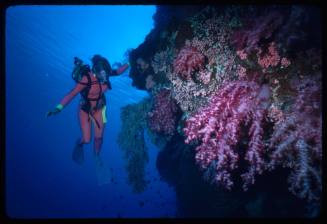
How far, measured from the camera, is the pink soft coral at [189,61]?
450 centimetres

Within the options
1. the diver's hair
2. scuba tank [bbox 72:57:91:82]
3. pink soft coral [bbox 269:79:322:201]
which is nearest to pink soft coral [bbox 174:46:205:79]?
pink soft coral [bbox 269:79:322:201]

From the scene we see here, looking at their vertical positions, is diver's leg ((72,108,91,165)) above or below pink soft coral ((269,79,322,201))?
above

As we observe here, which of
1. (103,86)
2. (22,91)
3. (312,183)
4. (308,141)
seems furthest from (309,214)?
(22,91)

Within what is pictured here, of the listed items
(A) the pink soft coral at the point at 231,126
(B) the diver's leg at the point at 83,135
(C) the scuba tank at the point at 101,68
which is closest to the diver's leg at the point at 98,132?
(B) the diver's leg at the point at 83,135

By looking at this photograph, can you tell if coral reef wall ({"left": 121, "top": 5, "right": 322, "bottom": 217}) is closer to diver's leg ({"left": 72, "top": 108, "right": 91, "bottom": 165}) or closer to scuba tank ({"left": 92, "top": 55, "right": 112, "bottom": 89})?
scuba tank ({"left": 92, "top": 55, "right": 112, "bottom": 89})

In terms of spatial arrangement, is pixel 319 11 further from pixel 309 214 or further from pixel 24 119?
pixel 24 119

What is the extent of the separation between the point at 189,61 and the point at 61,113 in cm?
7683

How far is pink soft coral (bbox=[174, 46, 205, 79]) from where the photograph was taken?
450 centimetres

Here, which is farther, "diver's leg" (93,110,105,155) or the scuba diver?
"diver's leg" (93,110,105,155)

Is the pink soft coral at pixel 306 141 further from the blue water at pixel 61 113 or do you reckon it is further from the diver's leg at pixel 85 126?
the diver's leg at pixel 85 126

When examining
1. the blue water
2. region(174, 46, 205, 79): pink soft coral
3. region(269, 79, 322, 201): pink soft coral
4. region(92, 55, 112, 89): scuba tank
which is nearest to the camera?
region(269, 79, 322, 201): pink soft coral

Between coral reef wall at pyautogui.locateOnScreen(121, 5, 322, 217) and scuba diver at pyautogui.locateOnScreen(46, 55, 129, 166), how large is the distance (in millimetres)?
3232

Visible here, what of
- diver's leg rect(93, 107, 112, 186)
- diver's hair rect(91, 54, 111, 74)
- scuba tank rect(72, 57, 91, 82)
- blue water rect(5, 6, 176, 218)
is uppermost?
blue water rect(5, 6, 176, 218)

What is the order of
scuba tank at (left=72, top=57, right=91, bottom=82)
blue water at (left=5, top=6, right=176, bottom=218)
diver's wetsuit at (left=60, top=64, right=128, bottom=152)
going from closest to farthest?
scuba tank at (left=72, top=57, right=91, bottom=82) < diver's wetsuit at (left=60, top=64, right=128, bottom=152) < blue water at (left=5, top=6, right=176, bottom=218)
